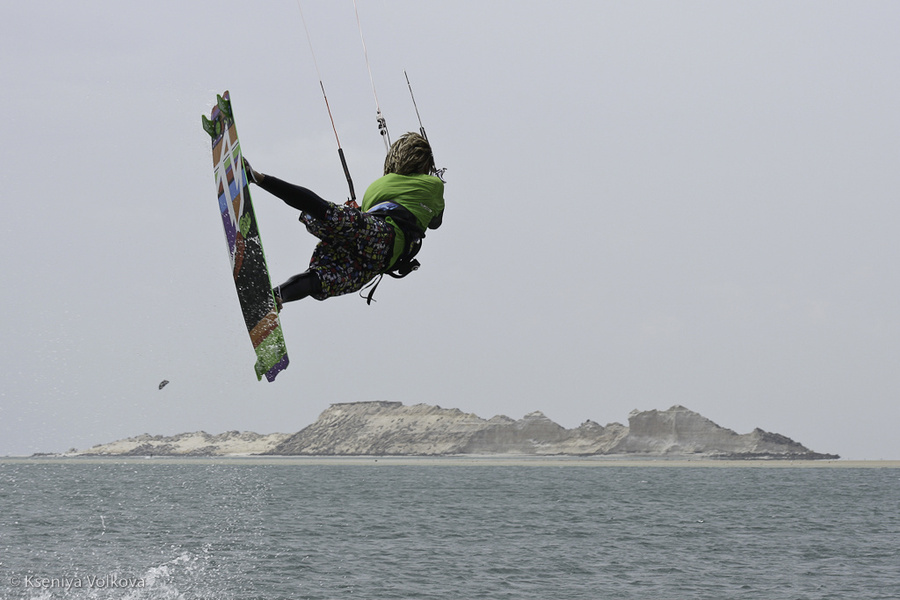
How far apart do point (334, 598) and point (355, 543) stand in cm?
1549

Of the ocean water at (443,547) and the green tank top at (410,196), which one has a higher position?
the green tank top at (410,196)

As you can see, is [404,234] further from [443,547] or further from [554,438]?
[554,438]

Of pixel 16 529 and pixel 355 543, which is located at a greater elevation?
pixel 16 529

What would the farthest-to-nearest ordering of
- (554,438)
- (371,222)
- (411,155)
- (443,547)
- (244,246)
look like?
(554,438) < (443,547) < (411,155) < (244,246) < (371,222)

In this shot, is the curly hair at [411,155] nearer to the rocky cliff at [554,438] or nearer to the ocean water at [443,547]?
the ocean water at [443,547]

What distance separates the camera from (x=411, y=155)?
7629mm

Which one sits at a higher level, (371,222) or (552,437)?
(371,222)

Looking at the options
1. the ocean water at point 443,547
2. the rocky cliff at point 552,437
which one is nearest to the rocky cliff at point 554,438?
the rocky cliff at point 552,437

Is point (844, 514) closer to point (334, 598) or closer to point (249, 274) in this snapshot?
point (334, 598)

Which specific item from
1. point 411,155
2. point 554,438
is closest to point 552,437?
point 554,438

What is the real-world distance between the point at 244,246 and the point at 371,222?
3.60 ft

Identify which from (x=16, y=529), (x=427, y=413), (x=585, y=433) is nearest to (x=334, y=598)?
(x=16, y=529)

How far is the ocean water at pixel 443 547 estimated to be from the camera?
98.2ft

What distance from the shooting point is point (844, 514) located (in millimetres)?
66938
